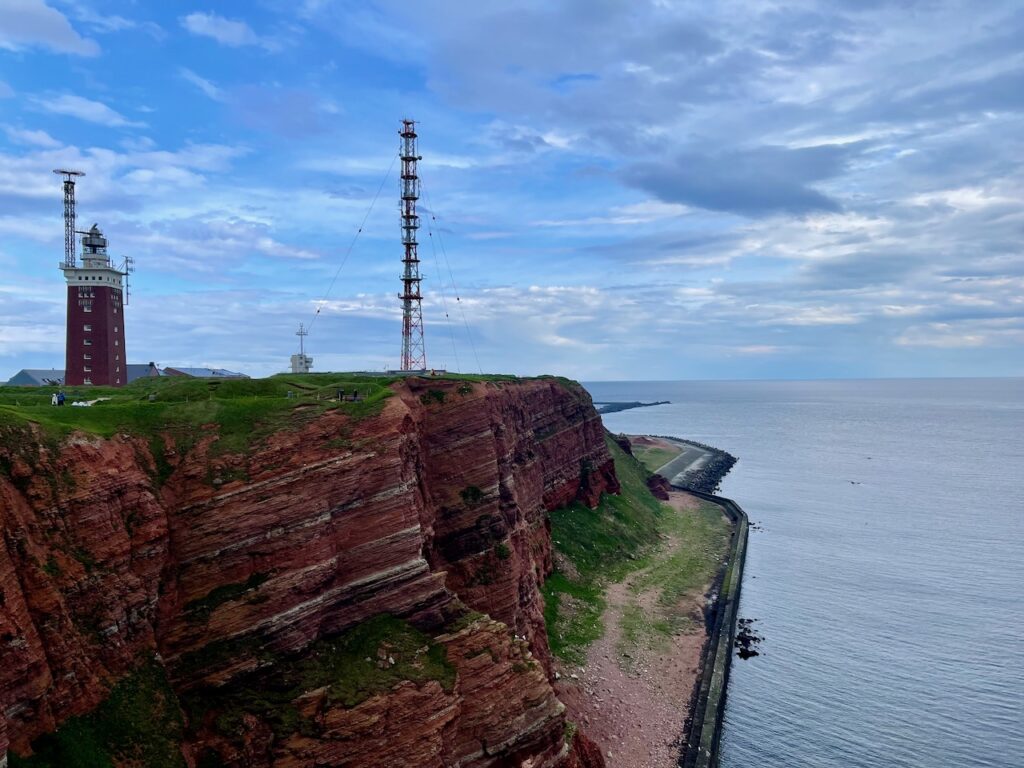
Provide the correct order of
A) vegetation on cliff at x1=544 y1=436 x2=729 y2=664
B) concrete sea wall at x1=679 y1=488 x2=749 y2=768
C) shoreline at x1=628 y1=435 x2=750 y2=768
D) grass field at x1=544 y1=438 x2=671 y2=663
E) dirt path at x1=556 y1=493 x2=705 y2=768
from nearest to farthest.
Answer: dirt path at x1=556 y1=493 x2=705 y2=768 → concrete sea wall at x1=679 y1=488 x2=749 y2=768 → shoreline at x1=628 y1=435 x2=750 y2=768 → grass field at x1=544 y1=438 x2=671 y2=663 → vegetation on cliff at x1=544 y1=436 x2=729 y2=664

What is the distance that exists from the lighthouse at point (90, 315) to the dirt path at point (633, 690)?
54.7m

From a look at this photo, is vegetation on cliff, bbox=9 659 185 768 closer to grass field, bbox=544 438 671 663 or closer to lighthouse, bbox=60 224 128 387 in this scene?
grass field, bbox=544 438 671 663

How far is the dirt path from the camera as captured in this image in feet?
138

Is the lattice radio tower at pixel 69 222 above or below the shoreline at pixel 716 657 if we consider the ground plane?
above

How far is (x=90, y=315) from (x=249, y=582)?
2016 inches

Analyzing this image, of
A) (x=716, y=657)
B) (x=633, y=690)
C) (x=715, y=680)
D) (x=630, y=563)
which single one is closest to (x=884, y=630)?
(x=716, y=657)

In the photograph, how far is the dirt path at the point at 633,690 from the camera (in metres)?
41.9

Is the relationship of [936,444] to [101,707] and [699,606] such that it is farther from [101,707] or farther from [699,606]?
[101,707]

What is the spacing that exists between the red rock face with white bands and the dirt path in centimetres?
1055

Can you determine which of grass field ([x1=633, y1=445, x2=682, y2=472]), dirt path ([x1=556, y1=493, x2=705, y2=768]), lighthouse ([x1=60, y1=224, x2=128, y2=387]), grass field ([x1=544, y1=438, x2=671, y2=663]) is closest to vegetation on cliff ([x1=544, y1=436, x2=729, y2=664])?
grass field ([x1=544, y1=438, x2=671, y2=663])

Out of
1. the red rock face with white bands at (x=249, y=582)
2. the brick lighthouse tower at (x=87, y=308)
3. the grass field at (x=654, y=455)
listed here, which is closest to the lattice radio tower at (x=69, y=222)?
the brick lighthouse tower at (x=87, y=308)

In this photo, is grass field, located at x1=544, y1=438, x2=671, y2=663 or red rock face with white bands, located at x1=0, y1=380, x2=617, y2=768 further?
grass field, located at x1=544, y1=438, x2=671, y2=663

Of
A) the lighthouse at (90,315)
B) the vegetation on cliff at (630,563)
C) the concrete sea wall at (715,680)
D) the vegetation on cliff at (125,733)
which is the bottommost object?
the concrete sea wall at (715,680)

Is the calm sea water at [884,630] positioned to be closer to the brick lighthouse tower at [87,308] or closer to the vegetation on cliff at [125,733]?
the vegetation on cliff at [125,733]
